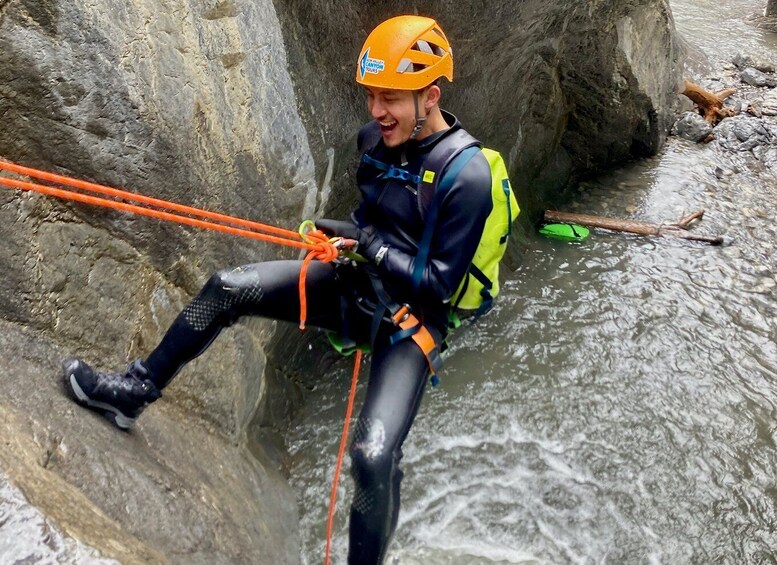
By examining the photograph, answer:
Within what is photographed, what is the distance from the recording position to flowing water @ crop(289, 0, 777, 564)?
443cm

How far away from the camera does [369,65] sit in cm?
301

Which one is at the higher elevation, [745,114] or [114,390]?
Result: [114,390]

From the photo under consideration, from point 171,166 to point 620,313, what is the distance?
190 inches

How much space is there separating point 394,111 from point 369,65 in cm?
23

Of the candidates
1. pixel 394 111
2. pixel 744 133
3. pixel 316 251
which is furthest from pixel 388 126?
pixel 744 133

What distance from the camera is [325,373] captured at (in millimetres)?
5609

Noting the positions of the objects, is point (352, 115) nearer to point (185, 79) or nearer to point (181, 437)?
point (185, 79)

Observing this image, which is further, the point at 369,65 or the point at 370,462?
the point at 369,65

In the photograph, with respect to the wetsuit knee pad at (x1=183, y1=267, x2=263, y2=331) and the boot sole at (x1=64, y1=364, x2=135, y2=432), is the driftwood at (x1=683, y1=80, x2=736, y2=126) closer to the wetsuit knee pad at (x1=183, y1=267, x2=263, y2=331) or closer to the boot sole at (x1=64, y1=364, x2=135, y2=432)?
the wetsuit knee pad at (x1=183, y1=267, x2=263, y2=331)

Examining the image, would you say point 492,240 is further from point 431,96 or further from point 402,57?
point 402,57

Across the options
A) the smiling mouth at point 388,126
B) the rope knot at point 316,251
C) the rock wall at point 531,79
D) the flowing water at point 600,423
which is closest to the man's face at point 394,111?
the smiling mouth at point 388,126

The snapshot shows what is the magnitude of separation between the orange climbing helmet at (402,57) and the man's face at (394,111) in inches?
2.7

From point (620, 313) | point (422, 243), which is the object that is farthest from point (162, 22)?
point (620, 313)

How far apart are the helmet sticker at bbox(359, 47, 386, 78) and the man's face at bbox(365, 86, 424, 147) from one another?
3.6 inches
